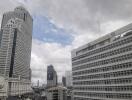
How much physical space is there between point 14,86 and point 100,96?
334ft

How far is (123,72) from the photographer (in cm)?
5638

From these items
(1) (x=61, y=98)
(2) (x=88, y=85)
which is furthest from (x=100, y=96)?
(1) (x=61, y=98)

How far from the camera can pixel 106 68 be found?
6569 cm

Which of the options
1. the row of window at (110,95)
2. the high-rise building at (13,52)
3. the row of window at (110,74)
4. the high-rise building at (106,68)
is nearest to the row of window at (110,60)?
the high-rise building at (106,68)

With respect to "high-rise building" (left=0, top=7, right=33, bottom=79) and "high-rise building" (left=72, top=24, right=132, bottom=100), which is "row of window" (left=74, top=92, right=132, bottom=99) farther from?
"high-rise building" (left=0, top=7, right=33, bottom=79)

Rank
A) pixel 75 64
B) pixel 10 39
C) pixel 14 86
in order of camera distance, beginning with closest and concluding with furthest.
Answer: pixel 75 64 < pixel 14 86 < pixel 10 39

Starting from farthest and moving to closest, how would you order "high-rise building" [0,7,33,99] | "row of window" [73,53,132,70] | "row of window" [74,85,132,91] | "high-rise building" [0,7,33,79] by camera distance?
"high-rise building" [0,7,33,79]
"high-rise building" [0,7,33,99]
"row of window" [73,53,132,70]
"row of window" [74,85,132,91]

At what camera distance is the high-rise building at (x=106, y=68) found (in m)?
55.6

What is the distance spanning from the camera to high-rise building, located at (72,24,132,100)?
A: 55.6 m

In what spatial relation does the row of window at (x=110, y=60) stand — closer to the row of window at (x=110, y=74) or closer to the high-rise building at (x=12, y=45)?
the row of window at (x=110, y=74)

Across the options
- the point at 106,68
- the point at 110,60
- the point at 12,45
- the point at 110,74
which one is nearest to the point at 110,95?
the point at 110,74

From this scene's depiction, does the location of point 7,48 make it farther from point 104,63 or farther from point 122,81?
point 122,81

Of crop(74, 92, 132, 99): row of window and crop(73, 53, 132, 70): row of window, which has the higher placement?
crop(73, 53, 132, 70): row of window

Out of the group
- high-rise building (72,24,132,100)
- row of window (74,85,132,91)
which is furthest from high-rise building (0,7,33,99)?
row of window (74,85,132,91)
